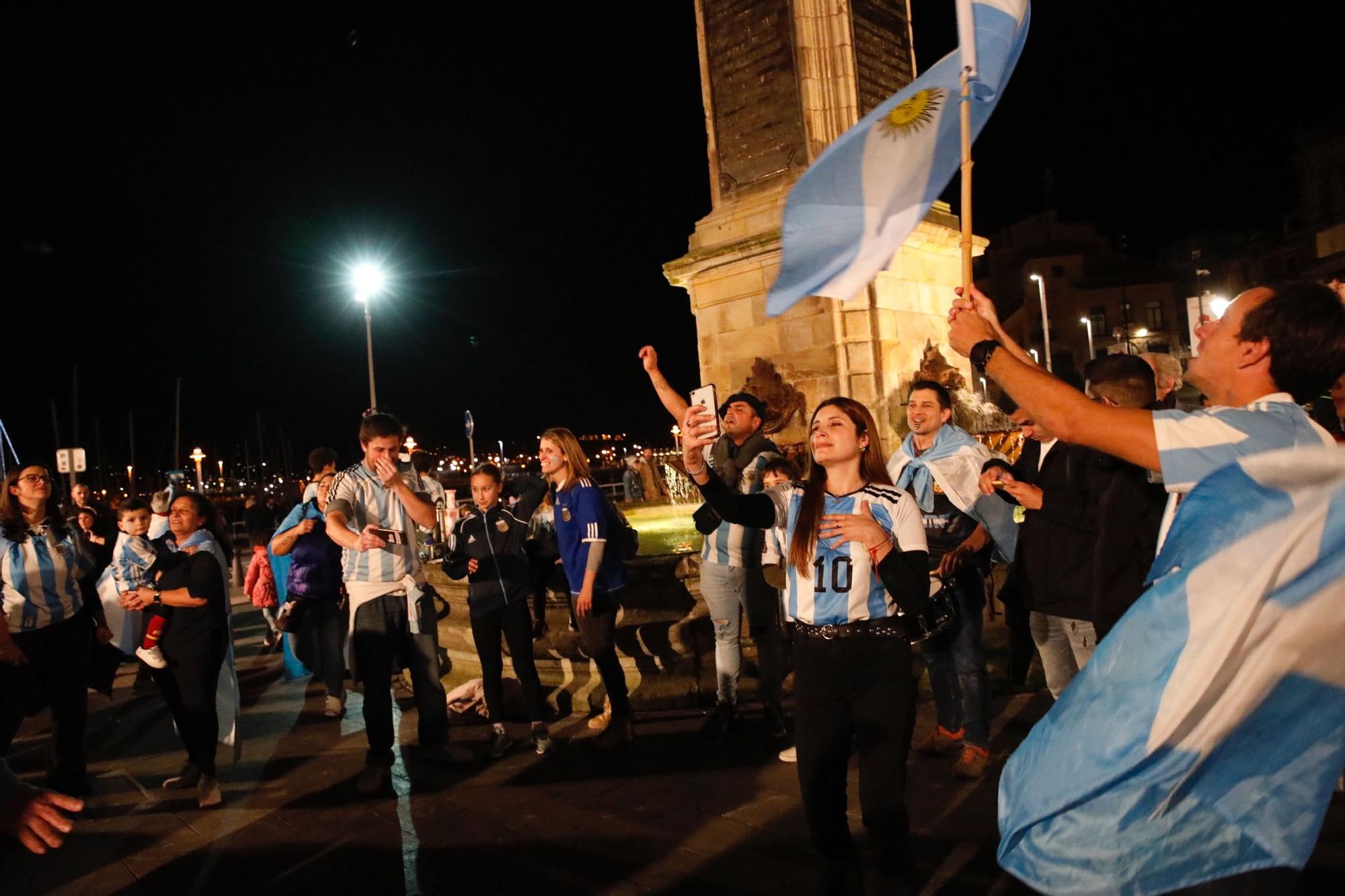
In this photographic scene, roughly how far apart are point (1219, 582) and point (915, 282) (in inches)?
306

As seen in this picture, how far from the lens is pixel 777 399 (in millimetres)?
8797

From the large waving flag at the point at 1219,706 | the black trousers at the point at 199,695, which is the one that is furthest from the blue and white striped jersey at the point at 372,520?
the large waving flag at the point at 1219,706

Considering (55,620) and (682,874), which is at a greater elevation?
(55,620)

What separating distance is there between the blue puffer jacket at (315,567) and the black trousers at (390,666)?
1.57 meters

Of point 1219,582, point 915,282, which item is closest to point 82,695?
point 1219,582

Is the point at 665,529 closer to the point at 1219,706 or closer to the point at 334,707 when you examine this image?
the point at 334,707

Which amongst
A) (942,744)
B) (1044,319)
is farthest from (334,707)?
(1044,319)

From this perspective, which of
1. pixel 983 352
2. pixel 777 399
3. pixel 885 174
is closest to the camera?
pixel 983 352

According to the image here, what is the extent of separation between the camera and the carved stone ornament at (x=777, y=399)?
8766mm

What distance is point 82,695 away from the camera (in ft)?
18.2

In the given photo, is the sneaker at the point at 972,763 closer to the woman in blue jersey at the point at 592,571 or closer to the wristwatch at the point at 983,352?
the woman in blue jersey at the point at 592,571

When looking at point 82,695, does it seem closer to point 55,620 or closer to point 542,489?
point 55,620

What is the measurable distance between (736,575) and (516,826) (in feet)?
6.69

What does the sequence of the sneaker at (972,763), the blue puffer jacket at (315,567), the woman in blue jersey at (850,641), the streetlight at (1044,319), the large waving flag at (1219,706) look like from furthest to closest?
the streetlight at (1044,319) < the blue puffer jacket at (315,567) < the sneaker at (972,763) < the woman in blue jersey at (850,641) < the large waving flag at (1219,706)
